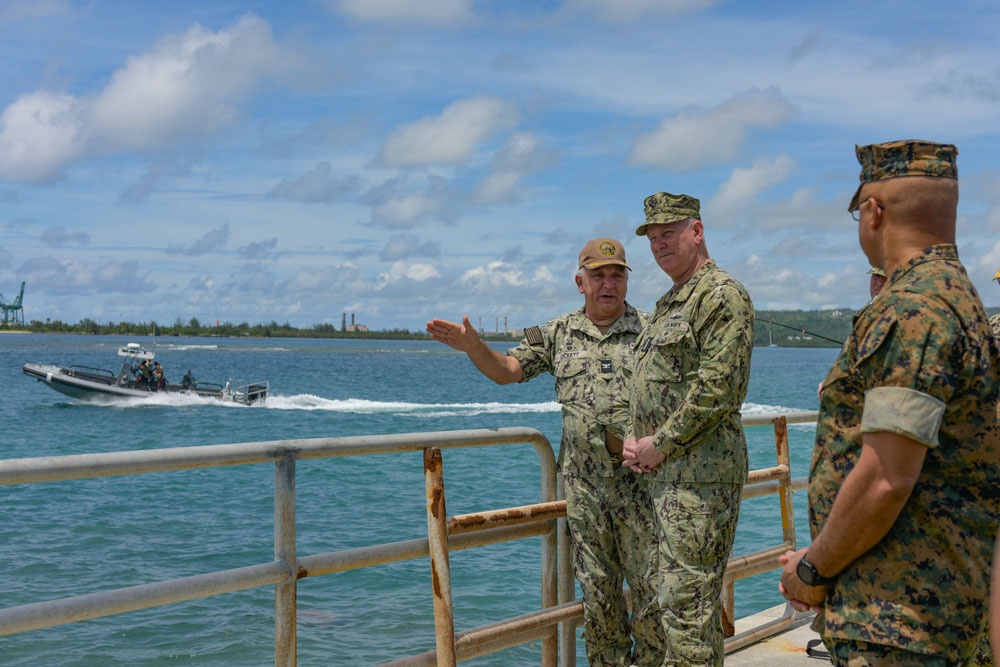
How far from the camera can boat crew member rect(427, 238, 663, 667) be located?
389cm

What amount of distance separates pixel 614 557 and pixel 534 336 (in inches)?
41.1

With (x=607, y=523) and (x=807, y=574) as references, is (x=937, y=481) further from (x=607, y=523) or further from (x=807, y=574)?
(x=607, y=523)

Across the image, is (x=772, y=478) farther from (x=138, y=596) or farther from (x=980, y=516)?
(x=138, y=596)

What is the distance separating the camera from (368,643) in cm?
1042

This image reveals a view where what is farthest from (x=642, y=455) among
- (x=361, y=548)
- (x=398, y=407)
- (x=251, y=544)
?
(x=398, y=407)

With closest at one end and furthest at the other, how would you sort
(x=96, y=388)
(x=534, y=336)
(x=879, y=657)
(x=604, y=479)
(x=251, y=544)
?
(x=879, y=657), (x=604, y=479), (x=534, y=336), (x=251, y=544), (x=96, y=388)

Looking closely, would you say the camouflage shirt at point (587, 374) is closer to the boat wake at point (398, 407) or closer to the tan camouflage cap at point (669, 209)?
the tan camouflage cap at point (669, 209)

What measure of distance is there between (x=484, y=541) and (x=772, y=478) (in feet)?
6.30

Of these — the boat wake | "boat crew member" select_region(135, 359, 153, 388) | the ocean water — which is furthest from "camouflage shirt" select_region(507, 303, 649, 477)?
"boat crew member" select_region(135, 359, 153, 388)

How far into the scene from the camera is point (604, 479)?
3.90 metres

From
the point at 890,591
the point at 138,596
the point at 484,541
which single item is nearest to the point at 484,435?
the point at 484,541

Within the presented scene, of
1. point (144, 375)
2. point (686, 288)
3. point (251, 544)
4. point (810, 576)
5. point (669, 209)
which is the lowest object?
point (251, 544)

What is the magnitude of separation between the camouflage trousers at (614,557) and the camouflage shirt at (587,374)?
97mm

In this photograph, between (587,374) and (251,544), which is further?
(251,544)
